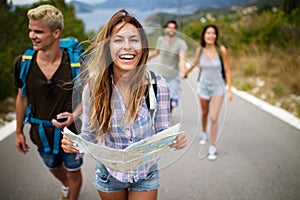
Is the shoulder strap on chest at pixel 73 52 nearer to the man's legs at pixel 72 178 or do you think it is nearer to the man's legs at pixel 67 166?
the man's legs at pixel 67 166

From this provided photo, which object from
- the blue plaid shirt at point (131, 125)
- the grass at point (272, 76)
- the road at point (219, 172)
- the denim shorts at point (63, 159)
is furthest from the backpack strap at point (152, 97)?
the grass at point (272, 76)

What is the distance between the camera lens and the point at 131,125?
203 centimetres

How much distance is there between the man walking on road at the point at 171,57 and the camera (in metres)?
2.20

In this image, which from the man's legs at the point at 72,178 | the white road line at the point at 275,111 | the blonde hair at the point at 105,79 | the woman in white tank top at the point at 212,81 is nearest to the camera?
the blonde hair at the point at 105,79

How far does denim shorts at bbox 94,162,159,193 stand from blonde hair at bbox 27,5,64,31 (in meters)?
1.17

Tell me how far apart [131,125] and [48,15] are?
3.92 ft

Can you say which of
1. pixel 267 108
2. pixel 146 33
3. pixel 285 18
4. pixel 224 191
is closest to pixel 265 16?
pixel 285 18

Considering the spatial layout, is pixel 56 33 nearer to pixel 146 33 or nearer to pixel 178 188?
pixel 146 33

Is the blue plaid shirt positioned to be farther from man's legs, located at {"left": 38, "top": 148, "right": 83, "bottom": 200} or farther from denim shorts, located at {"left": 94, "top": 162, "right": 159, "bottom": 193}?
man's legs, located at {"left": 38, "top": 148, "right": 83, "bottom": 200}

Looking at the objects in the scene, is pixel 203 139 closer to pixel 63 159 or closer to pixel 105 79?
pixel 63 159

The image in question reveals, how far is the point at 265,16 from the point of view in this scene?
Answer: 12.8 m

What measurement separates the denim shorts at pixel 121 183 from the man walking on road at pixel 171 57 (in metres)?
0.60

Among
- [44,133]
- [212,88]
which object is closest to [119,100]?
[44,133]

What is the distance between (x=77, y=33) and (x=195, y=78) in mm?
8608
